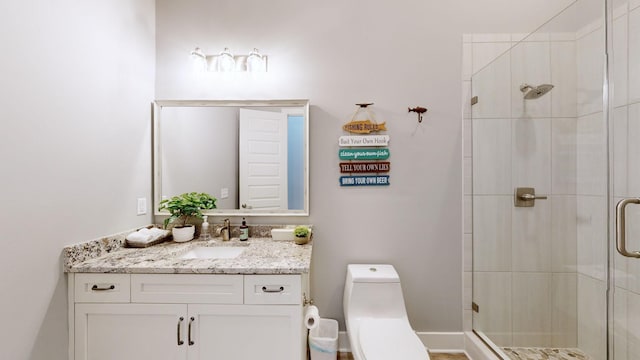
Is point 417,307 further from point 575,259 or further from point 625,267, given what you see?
point 625,267

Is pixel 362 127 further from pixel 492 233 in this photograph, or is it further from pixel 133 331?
pixel 133 331

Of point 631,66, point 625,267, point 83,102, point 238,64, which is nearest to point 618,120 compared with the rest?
point 631,66

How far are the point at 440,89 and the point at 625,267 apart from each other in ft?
4.46

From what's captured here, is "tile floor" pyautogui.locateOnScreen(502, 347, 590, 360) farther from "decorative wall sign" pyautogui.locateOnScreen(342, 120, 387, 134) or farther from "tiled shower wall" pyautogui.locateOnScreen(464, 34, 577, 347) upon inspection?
"decorative wall sign" pyautogui.locateOnScreen(342, 120, 387, 134)

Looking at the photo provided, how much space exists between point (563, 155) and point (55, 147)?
2389 millimetres

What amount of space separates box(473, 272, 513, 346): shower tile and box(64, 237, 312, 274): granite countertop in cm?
121

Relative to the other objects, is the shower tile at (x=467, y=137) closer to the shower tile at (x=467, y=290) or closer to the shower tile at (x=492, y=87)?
the shower tile at (x=492, y=87)

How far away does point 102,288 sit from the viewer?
140 cm

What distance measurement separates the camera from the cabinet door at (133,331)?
140cm

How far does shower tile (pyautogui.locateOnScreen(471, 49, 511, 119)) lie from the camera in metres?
1.78

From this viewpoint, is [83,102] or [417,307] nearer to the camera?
[83,102]

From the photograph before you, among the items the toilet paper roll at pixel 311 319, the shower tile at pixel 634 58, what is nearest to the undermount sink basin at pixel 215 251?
the toilet paper roll at pixel 311 319

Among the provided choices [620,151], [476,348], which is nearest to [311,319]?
[476,348]

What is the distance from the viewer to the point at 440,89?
206 cm
